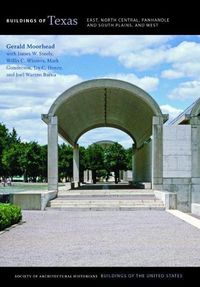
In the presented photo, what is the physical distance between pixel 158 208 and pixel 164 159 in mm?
4461

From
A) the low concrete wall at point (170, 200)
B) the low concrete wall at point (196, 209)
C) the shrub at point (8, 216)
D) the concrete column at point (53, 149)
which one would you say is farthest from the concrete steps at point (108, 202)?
the shrub at point (8, 216)

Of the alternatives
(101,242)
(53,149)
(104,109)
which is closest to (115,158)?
(104,109)

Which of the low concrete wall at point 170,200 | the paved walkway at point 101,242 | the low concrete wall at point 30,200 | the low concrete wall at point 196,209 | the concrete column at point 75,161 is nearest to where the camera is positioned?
the paved walkway at point 101,242

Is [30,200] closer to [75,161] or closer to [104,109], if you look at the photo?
[104,109]

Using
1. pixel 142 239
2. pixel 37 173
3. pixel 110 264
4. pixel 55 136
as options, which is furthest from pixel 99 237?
pixel 37 173

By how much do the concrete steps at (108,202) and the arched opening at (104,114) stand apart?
1.52m

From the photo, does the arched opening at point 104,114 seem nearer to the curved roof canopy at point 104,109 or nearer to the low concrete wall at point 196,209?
the curved roof canopy at point 104,109

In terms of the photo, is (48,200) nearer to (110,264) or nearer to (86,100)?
(86,100)

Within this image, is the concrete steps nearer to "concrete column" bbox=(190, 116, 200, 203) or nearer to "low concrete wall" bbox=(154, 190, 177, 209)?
"low concrete wall" bbox=(154, 190, 177, 209)

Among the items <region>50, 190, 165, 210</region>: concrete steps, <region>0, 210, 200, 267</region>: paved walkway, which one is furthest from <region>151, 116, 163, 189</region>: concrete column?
<region>0, 210, 200, 267</region>: paved walkway

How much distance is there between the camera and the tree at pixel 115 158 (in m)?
59.6

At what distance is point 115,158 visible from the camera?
59594mm

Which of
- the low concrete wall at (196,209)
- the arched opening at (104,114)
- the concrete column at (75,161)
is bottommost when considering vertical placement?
the low concrete wall at (196,209)
